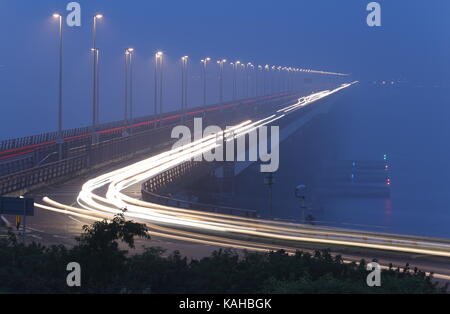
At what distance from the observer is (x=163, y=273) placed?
13.4 metres

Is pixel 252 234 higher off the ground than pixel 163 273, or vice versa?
pixel 163 273

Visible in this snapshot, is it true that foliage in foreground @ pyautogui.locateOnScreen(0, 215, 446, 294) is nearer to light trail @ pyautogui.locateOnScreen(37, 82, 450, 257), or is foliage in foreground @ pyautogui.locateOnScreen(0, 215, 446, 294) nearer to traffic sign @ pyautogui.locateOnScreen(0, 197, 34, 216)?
traffic sign @ pyautogui.locateOnScreen(0, 197, 34, 216)

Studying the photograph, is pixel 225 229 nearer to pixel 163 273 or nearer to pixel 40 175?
pixel 163 273

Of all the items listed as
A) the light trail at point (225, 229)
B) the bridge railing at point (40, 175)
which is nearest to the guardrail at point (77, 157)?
the bridge railing at point (40, 175)

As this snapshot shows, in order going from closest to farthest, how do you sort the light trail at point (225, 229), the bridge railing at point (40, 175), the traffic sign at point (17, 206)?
the traffic sign at point (17, 206)
the light trail at point (225, 229)
the bridge railing at point (40, 175)

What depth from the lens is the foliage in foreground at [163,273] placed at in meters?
12.3

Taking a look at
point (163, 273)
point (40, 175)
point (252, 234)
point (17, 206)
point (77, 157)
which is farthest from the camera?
point (77, 157)

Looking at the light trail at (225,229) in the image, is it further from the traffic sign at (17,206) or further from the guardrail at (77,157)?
the traffic sign at (17,206)

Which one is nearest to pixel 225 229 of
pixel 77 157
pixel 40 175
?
pixel 40 175

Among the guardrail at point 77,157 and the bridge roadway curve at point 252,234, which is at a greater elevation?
the guardrail at point 77,157
